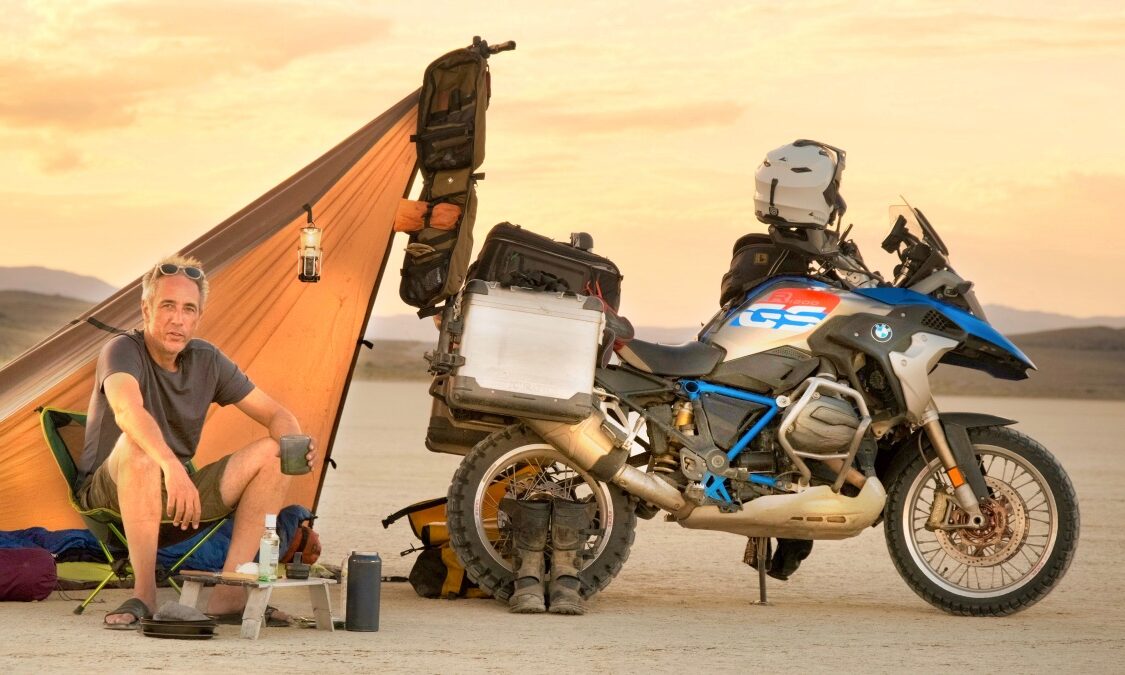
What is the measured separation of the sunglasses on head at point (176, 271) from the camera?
7.30 m

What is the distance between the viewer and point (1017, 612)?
8320 millimetres

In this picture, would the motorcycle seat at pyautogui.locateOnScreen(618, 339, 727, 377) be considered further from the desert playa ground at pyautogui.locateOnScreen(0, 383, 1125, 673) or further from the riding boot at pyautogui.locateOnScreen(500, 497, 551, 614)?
the desert playa ground at pyautogui.locateOnScreen(0, 383, 1125, 673)

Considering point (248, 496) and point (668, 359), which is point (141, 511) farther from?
point (668, 359)

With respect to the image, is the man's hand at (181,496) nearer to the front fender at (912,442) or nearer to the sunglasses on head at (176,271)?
the sunglasses on head at (176,271)

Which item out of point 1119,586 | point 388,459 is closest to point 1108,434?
point 388,459

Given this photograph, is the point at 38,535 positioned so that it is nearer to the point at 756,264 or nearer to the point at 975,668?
the point at 756,264

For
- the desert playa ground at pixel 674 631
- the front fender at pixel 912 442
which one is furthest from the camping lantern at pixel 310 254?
the front fender at pixel 912 442

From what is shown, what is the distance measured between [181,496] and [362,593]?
0.87m

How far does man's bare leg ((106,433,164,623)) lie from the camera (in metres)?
6.91

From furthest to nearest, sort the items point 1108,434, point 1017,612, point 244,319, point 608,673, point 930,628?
point 1108,434 → point 244,319 → point 1017,612 → point 930,628 → point 608,673

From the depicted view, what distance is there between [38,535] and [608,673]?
366 cm

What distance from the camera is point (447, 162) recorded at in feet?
28.8

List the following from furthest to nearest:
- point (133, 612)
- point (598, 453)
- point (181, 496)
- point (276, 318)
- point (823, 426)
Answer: point (276, 318) → point (823, 426) → point (598, 453) → point (133, 612) → point (181, 496)

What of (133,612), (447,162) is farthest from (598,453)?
(133,612)
